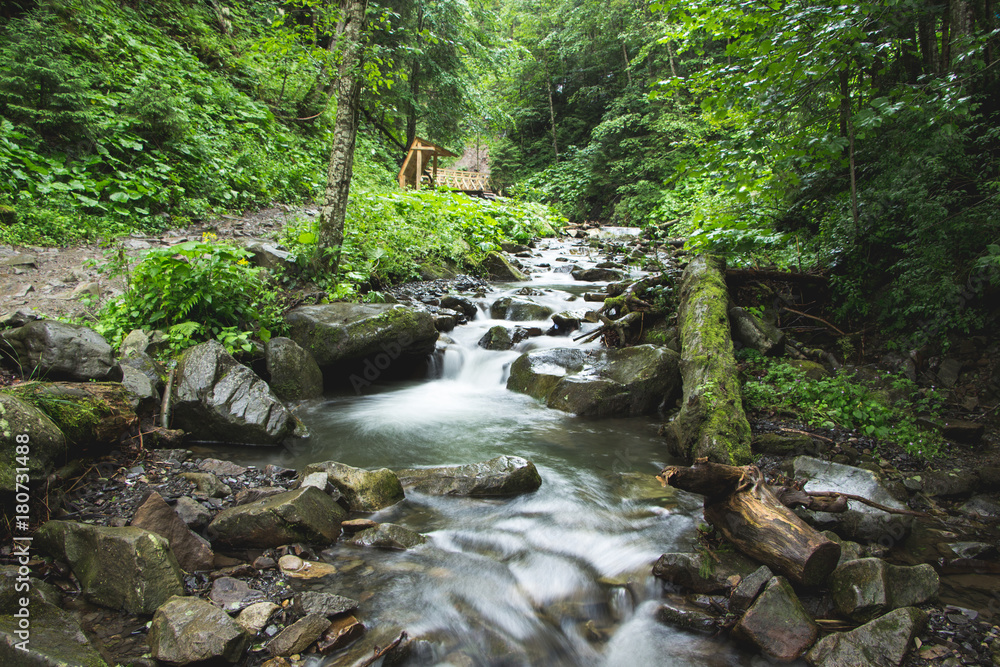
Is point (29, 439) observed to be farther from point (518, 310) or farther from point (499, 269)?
point (499, 269)

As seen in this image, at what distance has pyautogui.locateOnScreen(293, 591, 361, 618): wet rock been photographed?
8.79 feet

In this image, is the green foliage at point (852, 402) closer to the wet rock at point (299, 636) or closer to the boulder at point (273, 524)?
the boulder at point (273, 524)

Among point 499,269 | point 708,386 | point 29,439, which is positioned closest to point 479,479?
point 708,386

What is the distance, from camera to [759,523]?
10.5 feet

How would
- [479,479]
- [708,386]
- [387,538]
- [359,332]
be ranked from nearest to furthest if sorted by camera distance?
[387,538] → [479,479] → [708,386] → [359,332]

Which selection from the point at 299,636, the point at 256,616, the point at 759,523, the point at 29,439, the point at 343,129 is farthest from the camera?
the point at 343,129

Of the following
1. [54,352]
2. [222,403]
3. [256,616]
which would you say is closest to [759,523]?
[256,616]

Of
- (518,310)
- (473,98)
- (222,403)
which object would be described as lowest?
(222,403)

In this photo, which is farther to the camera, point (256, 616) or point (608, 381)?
point (608, 381)

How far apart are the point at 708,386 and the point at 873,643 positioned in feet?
8.11

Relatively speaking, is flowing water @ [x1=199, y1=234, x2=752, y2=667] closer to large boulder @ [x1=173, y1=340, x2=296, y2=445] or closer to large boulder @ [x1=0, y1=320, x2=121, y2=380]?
large boulder @ [x1=173, y1=340, x2=296, y2=445]

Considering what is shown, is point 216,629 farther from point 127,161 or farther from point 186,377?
point 127,161

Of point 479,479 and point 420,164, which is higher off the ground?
point 420,164

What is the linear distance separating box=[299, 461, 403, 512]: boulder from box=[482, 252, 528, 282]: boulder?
30.2 feet
